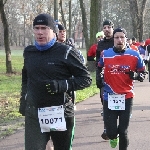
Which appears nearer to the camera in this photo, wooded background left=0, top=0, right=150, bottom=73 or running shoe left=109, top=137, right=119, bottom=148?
running shoe left=109, top=137, right=119, bottom=148

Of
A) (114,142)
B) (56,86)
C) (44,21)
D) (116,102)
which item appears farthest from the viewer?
(114,142)

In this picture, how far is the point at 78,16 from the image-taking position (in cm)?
8219

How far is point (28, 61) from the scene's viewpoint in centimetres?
412

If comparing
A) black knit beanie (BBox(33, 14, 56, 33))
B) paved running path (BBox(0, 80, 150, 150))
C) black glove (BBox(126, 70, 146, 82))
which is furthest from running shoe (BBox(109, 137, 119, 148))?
black knit beanie (BBox(33, 14, 56, 33))

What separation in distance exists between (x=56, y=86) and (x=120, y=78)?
2.01m

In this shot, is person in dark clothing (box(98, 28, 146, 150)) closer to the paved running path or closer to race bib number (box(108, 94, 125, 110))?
race bib number (box(108, 94, 125, 110))

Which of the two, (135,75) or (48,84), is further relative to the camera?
(135,75)

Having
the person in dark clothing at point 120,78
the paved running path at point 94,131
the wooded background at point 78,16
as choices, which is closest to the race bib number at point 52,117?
the person in dark clothing at point 120,78

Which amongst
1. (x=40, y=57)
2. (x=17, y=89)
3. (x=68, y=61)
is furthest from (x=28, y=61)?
(x=17, y=89)

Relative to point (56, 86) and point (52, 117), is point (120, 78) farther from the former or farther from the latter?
point (56, 86)

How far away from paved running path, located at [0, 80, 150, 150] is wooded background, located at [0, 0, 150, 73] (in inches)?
383

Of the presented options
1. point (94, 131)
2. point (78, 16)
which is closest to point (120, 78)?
point (94, 131)

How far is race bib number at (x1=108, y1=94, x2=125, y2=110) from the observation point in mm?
5517

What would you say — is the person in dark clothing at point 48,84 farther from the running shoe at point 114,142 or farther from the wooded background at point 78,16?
the wooded background at point 78,16
